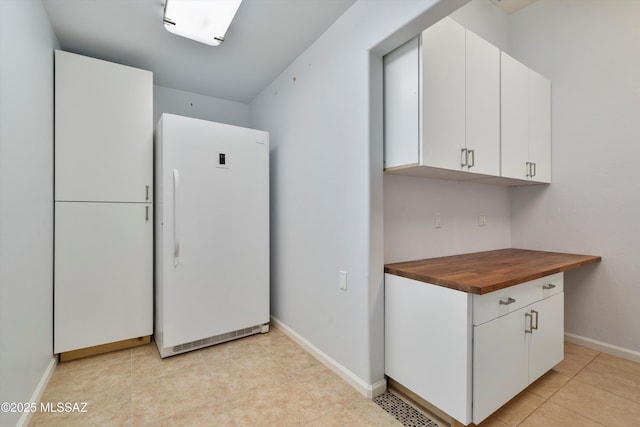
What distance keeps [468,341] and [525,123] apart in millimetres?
1919

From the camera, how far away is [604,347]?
2318 mm

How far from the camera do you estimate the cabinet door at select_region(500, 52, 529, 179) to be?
2193mm

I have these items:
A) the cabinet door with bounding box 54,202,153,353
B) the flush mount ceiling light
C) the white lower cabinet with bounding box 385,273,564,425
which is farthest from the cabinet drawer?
the cabinet door with bounding box 54,202,153,353

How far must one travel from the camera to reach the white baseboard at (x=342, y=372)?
179 cm

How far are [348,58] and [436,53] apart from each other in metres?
0.55

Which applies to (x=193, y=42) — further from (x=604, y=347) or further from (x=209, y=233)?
(x=604, y=347)

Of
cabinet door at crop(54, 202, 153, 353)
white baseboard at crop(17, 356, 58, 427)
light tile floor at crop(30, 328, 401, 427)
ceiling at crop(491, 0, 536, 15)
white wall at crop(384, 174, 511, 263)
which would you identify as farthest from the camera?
ceiling at crop(491, 0, 536, 15)

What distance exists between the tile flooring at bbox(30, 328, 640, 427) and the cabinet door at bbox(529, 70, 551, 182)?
1524mm

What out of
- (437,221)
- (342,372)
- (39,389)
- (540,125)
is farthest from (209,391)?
(540,125)

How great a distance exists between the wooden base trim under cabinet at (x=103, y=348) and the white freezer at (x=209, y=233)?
15cm

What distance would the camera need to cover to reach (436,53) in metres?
1.72

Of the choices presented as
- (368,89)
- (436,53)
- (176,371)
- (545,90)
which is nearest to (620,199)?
(545,90)

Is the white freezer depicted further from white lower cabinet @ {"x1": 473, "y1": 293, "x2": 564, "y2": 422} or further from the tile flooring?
white lower cabinet @ {"x1": 473, "y1": 293, "x2": 564, "y2": 422}

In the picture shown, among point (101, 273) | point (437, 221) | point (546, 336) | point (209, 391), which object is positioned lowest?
point (209, 391)
